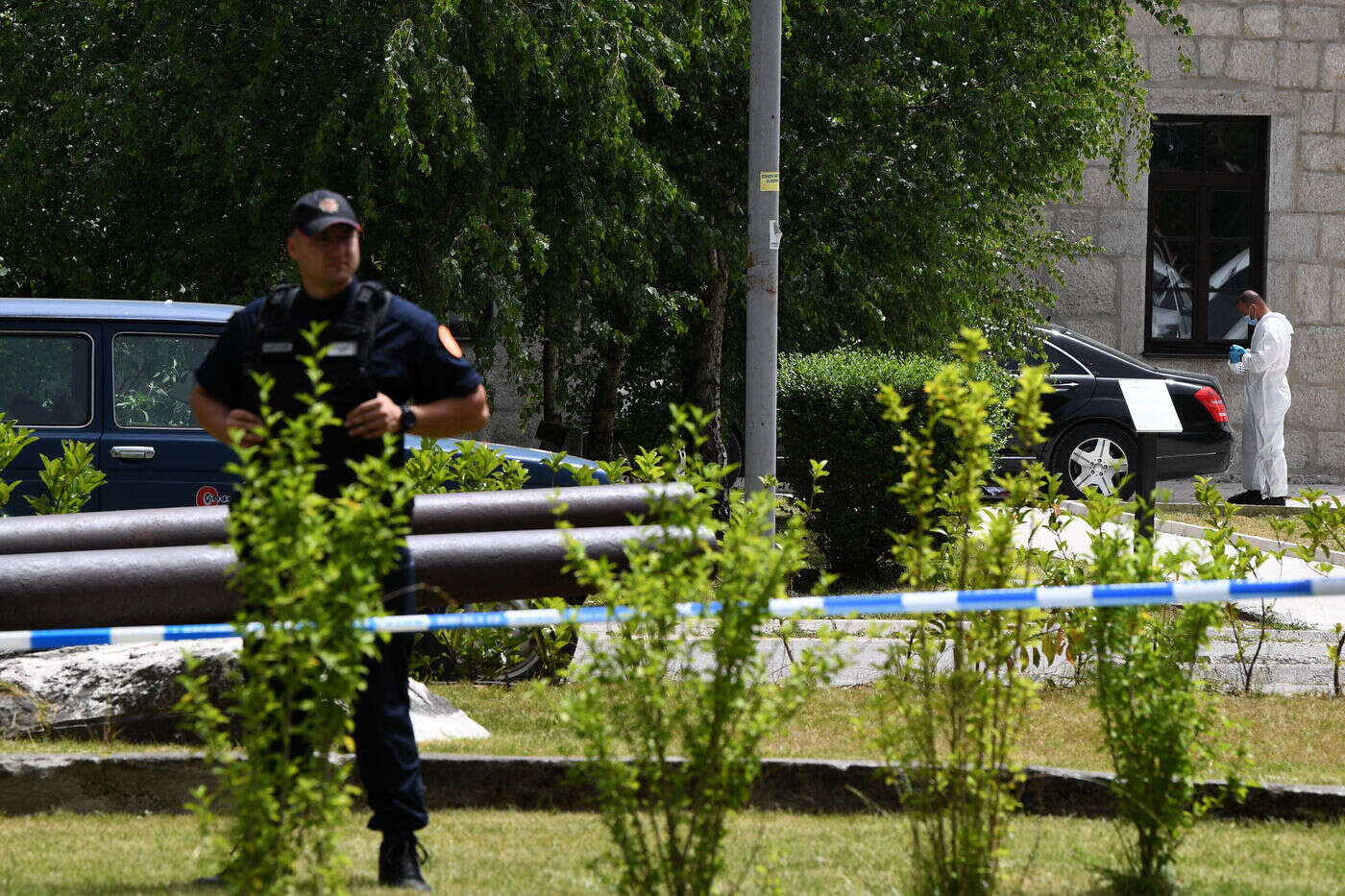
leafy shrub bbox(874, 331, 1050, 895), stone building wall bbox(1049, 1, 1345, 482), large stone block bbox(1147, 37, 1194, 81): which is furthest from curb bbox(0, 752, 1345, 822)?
large stone block bbox(1147, 37, 1194, 81)

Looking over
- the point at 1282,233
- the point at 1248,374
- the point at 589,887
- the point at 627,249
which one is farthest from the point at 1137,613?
the point at 1282,233

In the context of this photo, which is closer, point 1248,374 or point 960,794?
point 960,794

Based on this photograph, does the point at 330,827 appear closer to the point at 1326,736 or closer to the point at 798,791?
the point at 798,791

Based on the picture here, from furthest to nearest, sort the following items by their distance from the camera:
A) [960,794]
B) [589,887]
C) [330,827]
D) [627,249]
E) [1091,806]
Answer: [627,249] < [1091,806] < [589,887] < [960,794] < [330,827]

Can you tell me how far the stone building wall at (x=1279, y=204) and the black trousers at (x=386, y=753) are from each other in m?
15.9

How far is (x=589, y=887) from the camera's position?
3.84 m

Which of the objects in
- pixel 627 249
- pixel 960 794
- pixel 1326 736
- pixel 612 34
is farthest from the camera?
pixel 627 249

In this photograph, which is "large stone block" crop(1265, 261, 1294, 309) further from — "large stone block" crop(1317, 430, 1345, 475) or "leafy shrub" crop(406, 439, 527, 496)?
"leafy shrub" crop(406, 439, 527, 496)

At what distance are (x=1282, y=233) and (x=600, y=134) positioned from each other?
39.1ft

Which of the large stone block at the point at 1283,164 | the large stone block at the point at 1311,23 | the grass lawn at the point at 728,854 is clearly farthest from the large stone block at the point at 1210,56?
the grass lawn at the point at 728,854

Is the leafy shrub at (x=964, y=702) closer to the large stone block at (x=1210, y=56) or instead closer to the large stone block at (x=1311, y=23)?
the large stone block at (x=1210, y=56)

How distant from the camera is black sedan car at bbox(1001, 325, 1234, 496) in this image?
14.9 meters

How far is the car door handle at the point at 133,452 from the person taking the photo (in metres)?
7.52

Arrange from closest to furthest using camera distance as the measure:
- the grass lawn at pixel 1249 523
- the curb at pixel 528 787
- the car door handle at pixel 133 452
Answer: the curb at pixel 528 787 → the car door handle at pixel 133 452 → the grass lawn at pixel 1249 523
